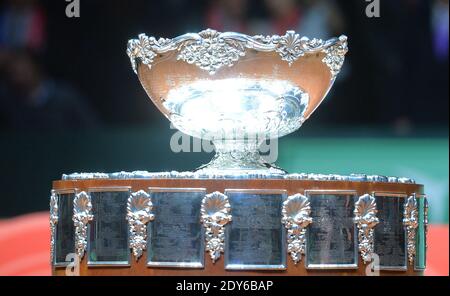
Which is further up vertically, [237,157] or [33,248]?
[237,157]

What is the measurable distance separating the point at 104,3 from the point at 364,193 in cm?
482

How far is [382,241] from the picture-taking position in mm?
5199

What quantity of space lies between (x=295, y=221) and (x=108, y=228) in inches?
27.2

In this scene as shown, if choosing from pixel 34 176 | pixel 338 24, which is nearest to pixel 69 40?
pixel 34 176

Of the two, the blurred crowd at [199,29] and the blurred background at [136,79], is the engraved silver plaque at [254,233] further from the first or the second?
the blurred crowd at [199,29]

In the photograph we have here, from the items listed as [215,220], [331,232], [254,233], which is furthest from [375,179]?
[215,220]

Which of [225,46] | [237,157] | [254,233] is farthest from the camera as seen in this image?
[237,157]

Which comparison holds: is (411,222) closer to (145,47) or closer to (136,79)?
(145,47)

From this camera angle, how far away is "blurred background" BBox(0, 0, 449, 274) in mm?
8922

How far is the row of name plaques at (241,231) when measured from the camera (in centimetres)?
496

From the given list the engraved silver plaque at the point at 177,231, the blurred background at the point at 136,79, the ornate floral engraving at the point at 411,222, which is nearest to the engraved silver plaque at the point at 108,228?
the engraved silver plaque at the point at 177,231

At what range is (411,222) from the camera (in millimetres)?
5305

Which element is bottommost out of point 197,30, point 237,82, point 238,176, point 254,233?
point 254,233

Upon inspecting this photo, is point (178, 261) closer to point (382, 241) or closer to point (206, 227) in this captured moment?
point (206, 227)
